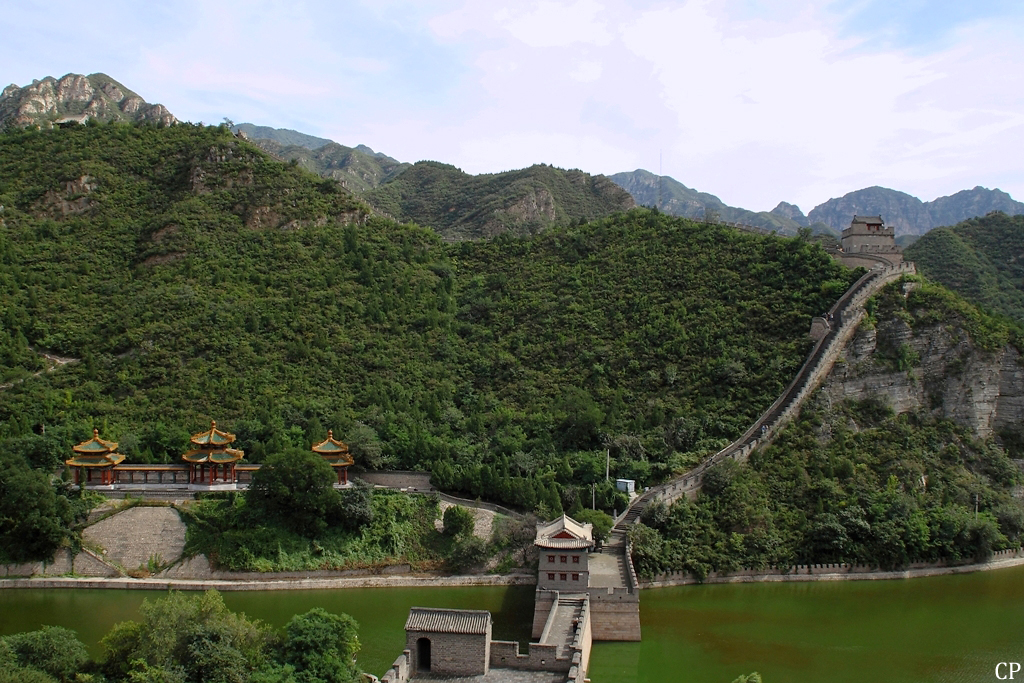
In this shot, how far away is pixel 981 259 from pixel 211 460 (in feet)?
179

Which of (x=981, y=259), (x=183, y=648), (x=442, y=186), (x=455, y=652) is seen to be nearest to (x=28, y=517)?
(x=183, y=648)

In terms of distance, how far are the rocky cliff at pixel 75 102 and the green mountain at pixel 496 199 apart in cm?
2684

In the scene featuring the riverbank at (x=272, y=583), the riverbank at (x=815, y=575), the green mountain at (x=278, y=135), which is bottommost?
the riverbank at (x=272, y=583)

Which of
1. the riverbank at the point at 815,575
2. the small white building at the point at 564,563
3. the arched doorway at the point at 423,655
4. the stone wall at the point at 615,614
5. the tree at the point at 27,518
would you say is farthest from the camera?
the riverbank at the point at 815,575

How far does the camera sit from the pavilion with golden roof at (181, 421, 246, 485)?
3519cm

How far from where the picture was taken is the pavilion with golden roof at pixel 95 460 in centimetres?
3472

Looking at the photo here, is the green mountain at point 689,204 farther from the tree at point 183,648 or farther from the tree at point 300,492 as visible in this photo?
the tree at point 183,648

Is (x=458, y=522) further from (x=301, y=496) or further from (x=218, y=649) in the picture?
(x=218, y=649)

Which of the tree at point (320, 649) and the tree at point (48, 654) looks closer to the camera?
the tree at point (48, 654)

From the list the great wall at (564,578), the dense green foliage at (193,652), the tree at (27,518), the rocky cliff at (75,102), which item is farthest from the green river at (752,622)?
the rocky cliff at (75,102)

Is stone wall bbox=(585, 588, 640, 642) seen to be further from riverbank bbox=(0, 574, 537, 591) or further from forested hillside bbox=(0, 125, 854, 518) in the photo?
forested hillside bbox=(0, 125, 854, 518)

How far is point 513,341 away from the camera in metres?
47.6

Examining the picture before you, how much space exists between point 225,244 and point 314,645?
129 ft

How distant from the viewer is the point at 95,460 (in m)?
34.9
